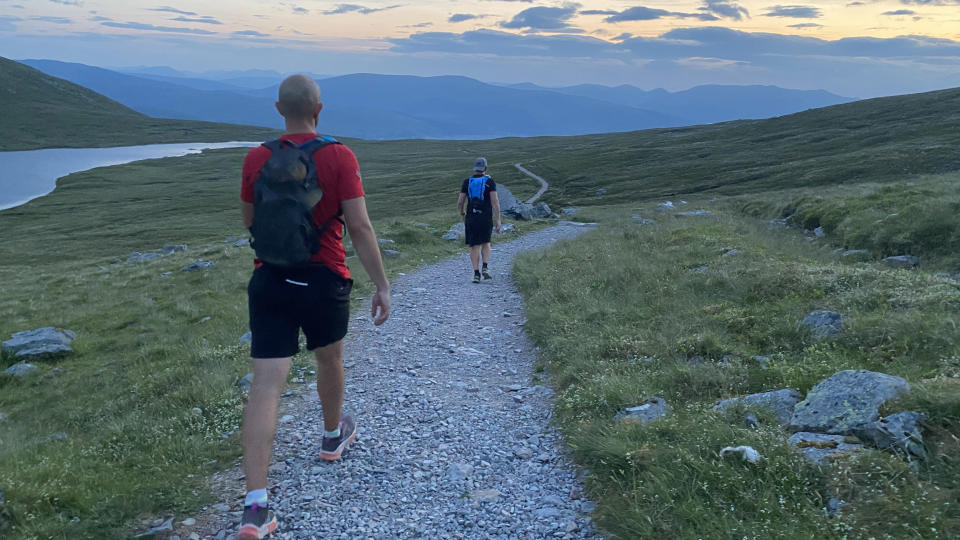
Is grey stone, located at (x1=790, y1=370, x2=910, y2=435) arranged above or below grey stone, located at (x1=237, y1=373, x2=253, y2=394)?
above

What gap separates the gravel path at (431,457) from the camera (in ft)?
15.3

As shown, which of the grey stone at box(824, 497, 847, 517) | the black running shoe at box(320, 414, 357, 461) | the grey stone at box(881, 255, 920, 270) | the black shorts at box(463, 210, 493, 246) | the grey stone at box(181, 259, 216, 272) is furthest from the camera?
the grey stone at box(181, 259, 216, 272)

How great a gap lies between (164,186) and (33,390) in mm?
96937

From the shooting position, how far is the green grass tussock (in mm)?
3729

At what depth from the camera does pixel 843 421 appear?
4637 millimetres

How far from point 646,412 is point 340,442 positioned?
306cm

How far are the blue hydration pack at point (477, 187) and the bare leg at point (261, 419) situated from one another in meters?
10.7

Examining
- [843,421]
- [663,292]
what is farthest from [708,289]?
[843,421]

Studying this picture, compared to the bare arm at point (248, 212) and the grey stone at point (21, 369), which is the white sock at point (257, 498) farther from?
the grey stone at point (21, 369)

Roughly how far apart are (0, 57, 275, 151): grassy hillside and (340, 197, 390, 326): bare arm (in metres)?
182

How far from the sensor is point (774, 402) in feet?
17.9

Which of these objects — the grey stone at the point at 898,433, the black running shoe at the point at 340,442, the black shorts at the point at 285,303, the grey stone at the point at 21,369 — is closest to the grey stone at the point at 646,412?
the grey stone at the point at 898,433

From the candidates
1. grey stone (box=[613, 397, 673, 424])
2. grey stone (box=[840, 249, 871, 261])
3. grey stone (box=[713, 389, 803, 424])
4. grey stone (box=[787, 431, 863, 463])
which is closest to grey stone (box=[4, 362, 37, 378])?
grey stone (box=[613, 397, 673, 424])

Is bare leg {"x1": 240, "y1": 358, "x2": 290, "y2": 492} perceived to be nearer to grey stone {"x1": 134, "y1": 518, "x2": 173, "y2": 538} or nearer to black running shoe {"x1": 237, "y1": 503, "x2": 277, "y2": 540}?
black running shoe {"x1": 237, "y1": 503, "x2": 277, "y2": 540}
